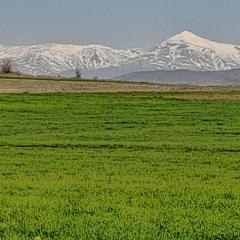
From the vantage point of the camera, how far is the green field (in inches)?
444

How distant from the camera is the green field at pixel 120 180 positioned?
37.0 feet

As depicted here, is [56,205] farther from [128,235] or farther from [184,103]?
[184,103]

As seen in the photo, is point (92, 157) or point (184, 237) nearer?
point (184, 237)

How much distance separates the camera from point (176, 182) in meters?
16.9

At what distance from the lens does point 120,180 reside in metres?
17.3

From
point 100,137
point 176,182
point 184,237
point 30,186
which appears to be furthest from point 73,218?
point 100,137

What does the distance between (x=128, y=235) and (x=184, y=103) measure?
5730cm

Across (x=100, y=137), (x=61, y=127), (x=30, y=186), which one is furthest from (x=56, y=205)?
(x=61, y=127)

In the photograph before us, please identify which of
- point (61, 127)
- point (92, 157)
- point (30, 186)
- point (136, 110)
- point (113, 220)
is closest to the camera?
point (113, 220)

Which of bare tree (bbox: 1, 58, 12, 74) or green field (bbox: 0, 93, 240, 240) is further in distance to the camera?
bare tree (bbox: 1, 58, 12, 74)

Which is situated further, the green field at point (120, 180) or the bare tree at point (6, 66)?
the bare tree at point (6, 66)

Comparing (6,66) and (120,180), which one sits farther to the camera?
(6,66)

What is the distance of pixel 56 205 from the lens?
13.4 metres

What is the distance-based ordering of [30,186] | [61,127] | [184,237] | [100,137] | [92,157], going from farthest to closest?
1. [61,127]
2. [100,137]
3. [92,157]
4. [30,186]
5. [184,237]
